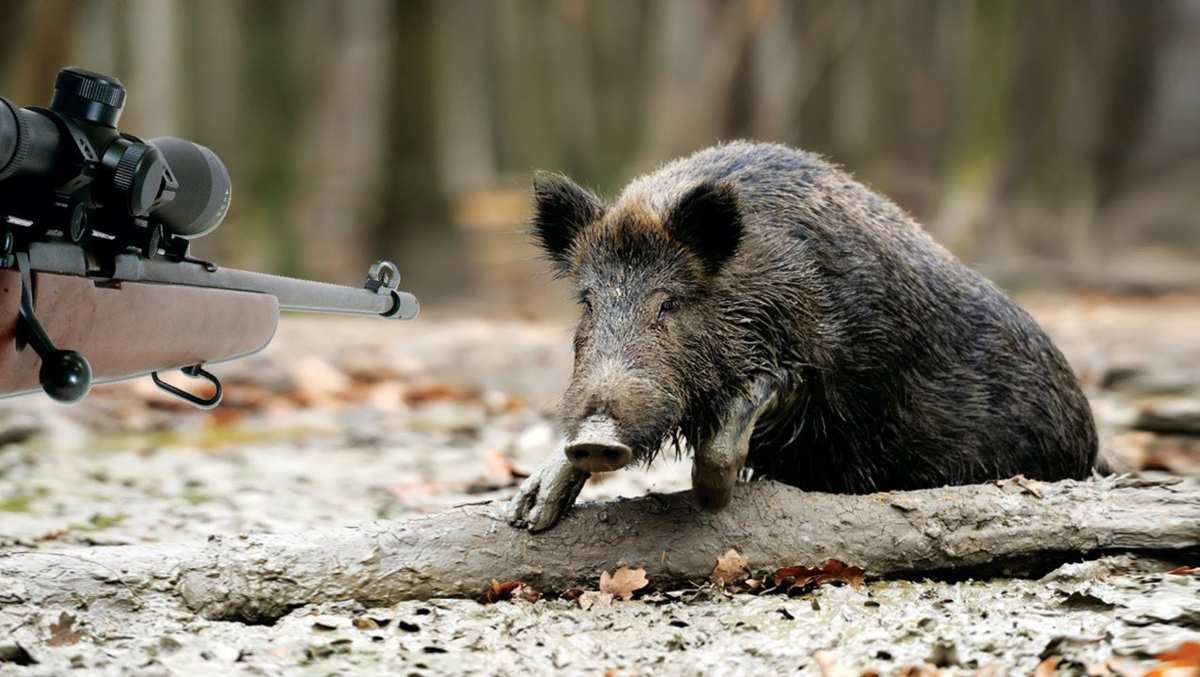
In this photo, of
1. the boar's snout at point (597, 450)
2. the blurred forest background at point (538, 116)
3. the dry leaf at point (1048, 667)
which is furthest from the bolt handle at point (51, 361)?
the blurred forest background at point (538, 116)

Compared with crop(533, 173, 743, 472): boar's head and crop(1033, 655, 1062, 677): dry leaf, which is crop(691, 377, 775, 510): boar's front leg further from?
crop(1033, 655, 1062, 677): dry leaf

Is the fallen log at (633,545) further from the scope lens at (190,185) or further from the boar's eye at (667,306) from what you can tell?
the scope lens at (190,185)

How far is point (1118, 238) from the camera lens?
22688 mm

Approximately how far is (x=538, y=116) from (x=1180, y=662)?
15.3 meters

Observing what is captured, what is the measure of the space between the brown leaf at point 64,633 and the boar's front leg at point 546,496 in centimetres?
132

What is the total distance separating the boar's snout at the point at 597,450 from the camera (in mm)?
3527

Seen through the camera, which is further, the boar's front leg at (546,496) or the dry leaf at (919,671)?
the boar's front leg at (546,496)

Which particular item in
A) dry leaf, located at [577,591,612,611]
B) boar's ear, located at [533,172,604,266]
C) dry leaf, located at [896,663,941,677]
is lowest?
dry leaf, located at [577,591,612,611]

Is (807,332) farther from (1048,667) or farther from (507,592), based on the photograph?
(1048,667)

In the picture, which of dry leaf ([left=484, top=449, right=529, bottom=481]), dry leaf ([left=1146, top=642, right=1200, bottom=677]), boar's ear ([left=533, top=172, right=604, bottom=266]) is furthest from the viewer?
dry leaf ([left=484, top=449, right=529, bottom=481])

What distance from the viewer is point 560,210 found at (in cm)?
461

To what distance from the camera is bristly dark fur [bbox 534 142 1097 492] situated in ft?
13.6

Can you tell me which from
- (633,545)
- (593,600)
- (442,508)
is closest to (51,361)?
(593,600)

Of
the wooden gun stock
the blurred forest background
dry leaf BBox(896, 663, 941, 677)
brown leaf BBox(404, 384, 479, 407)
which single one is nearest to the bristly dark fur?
dry leaf BBox(896, 663, 941, 677)
